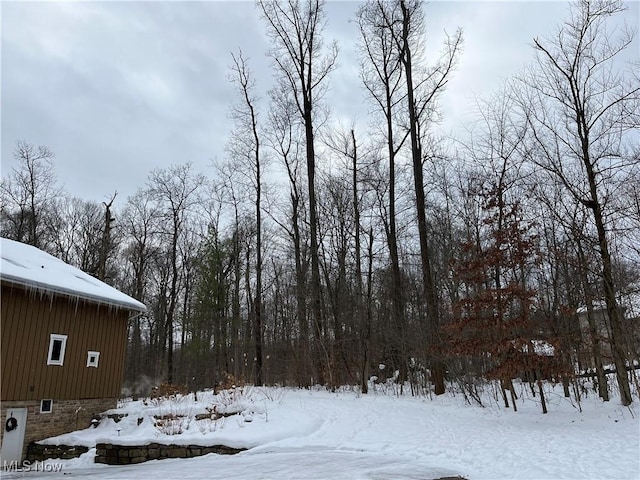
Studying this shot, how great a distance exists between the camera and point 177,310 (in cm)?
2655

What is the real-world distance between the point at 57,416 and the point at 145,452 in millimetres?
4627

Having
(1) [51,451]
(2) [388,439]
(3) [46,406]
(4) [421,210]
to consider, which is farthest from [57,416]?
(4) [421,210]

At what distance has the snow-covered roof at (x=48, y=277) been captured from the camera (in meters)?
12.1

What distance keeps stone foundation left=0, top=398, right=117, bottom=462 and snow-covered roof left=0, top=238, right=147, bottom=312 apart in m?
2.93

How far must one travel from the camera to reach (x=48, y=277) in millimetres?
Result: 13055

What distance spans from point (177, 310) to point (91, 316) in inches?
503

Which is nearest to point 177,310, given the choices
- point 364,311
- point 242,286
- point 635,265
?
point 242,286

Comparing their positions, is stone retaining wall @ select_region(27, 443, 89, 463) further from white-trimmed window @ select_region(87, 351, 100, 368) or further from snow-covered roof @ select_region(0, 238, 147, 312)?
snow-covered roof @ select_region(0, 238, 147, 312)

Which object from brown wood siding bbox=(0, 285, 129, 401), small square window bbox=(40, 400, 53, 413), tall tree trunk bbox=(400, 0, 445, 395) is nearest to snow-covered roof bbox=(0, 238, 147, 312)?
brown wood siding bbox=(0, 285, 129, 401)

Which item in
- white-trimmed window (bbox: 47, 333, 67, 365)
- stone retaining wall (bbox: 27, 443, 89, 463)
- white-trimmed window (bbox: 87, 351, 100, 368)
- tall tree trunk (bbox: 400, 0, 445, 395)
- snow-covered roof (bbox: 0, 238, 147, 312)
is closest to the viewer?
stone retaining wall (bbox: 27, 443, 89, 463)

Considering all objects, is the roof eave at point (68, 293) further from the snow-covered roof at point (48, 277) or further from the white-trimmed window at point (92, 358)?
the white-trimmed window at point (92, 358)

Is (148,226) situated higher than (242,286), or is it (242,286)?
(148,226)

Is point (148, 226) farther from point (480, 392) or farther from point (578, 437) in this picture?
point (578, 437)

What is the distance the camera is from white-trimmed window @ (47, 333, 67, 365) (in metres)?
12.8
